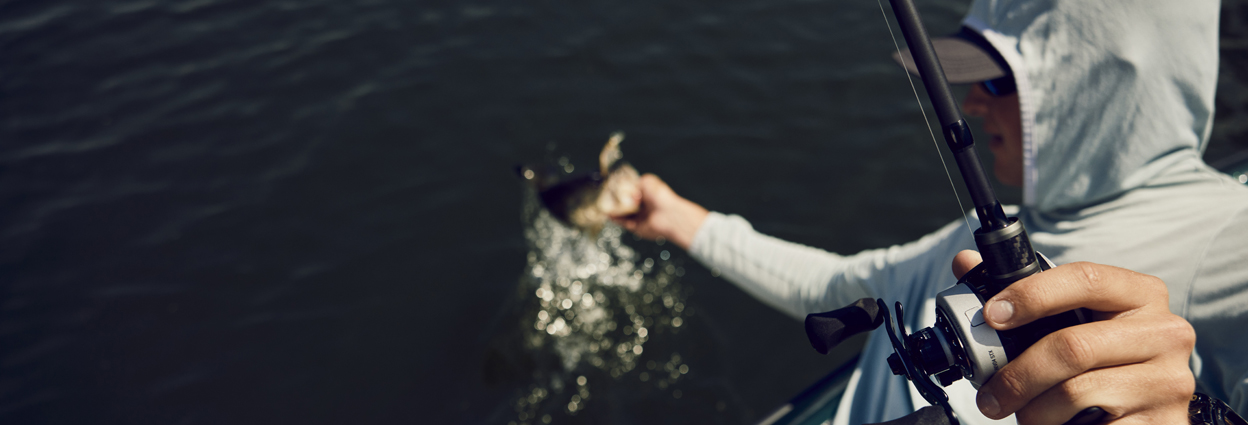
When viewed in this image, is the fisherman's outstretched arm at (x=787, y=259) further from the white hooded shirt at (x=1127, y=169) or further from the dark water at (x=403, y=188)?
the dark water at (x=403, y=188)

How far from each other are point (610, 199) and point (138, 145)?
459 centimetres

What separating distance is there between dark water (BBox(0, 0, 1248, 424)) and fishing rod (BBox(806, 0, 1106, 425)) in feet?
9.68

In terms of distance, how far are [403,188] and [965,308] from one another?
4.57 meters

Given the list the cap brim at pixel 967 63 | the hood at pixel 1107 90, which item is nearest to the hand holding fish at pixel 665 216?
the cap brim at pixel 967 63

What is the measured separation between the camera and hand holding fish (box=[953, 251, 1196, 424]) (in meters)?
0.91

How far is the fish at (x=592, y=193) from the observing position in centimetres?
292

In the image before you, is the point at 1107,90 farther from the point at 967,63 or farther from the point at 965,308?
the point at 965,308

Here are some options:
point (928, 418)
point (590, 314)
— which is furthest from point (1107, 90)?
point (590, 314)

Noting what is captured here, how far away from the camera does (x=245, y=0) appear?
6875mm

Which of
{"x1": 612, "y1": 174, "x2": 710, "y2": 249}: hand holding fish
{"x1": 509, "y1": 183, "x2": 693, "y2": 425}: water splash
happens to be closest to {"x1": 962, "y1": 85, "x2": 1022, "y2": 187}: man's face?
{"x1": 612, "y1": 174, "x2": 710, "y2": 249}: hand holding fish

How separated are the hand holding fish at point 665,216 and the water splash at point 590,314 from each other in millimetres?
1043

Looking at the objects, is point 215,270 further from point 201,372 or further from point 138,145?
point 138,145

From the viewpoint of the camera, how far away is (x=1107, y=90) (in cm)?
145

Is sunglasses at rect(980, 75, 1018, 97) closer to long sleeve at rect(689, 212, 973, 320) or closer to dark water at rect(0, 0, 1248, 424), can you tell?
long sleeve at rect(689, 212, 973, 320)
